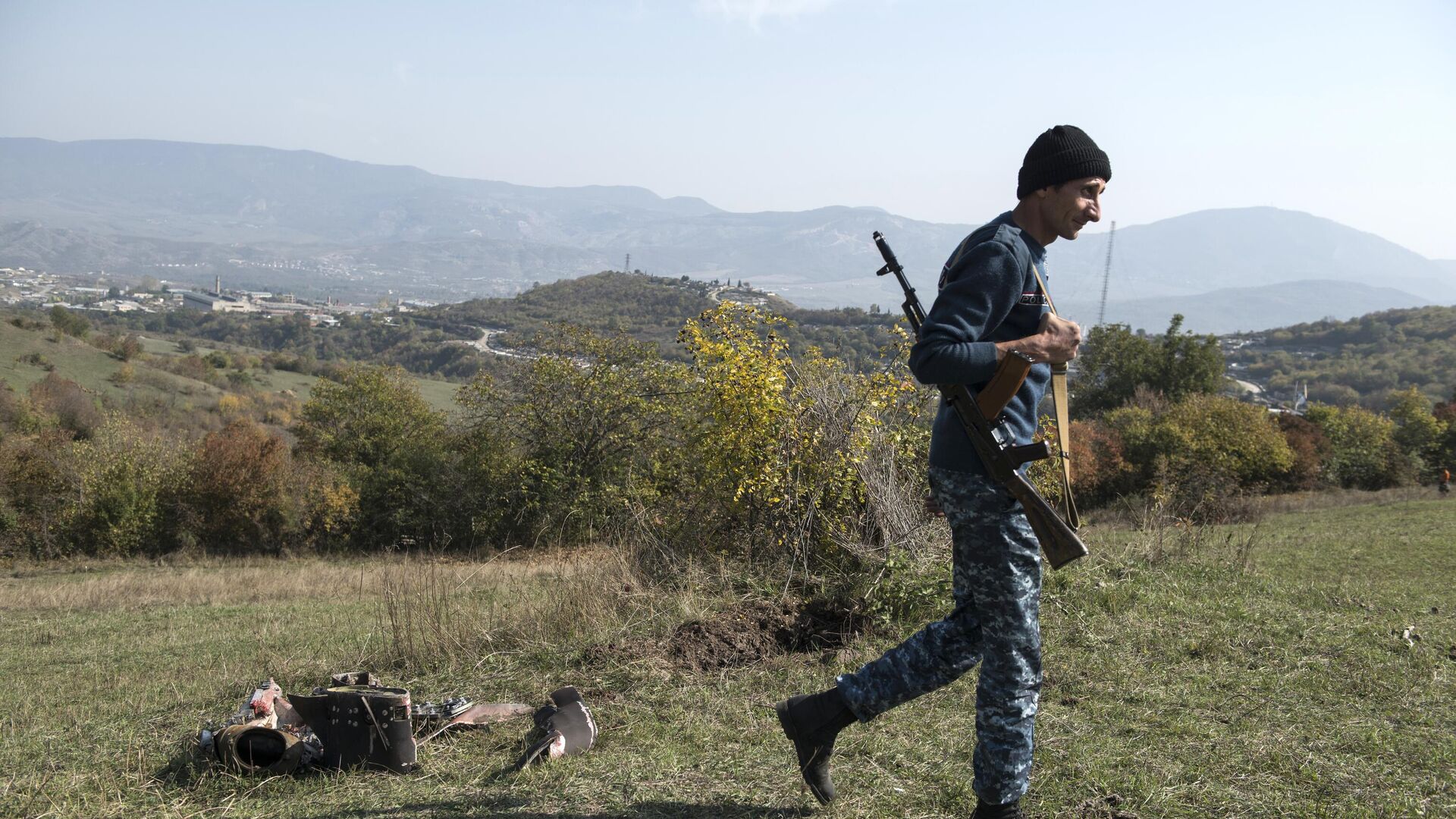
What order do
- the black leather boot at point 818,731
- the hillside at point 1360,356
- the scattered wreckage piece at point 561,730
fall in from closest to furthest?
the black leather boot at point 818,731 < the scattered wreckage piece at point 561,730 < the hillside at point 1360,356

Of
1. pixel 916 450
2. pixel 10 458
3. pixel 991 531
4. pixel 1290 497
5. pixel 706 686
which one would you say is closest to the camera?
pixel 991 531

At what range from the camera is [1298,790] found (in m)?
3.44

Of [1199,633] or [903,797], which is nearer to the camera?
[903,797]

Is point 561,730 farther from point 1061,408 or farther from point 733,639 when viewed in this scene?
point 1061,408

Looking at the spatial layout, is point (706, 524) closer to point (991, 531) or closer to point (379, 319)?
point (991, 531)

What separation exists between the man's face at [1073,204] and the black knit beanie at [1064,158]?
0.09ft

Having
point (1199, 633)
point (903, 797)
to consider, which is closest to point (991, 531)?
point (903, 797)

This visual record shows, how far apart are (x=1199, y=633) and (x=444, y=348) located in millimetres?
106765

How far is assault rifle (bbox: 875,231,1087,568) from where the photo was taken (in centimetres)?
304

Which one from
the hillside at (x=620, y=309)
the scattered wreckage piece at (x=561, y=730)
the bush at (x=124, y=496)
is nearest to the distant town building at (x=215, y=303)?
the hillside at (x=620, y=309)

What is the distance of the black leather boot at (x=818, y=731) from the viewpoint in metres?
3.41

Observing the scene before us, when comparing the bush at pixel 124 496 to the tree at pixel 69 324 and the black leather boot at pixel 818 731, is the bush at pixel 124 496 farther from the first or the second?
the tree at pixel 69 324

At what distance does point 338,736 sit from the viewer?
4.01m

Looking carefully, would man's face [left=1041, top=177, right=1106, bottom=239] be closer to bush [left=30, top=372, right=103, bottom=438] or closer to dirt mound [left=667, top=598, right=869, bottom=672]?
dirt mound [left=667, top=598, right=869, bottom=672]
